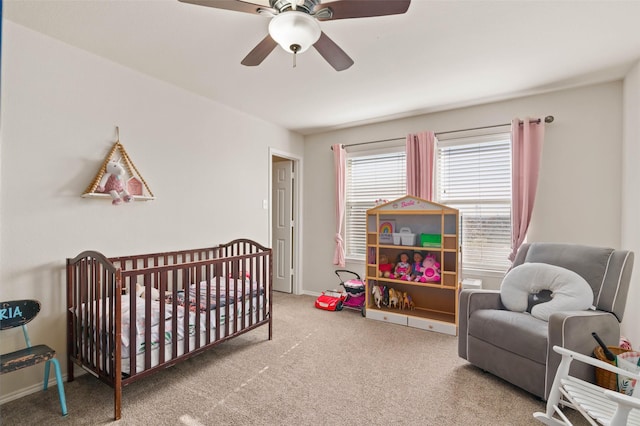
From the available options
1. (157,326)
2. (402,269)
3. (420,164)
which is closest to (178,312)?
(157,326)

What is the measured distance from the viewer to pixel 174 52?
8.03 ft

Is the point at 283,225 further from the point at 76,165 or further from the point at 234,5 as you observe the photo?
the point at 234,5

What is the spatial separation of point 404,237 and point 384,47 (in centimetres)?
193

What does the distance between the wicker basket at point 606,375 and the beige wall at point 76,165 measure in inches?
125

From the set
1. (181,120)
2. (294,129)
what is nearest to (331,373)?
(181,120)

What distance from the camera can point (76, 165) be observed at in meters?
2.41

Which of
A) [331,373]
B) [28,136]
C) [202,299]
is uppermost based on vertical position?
[28,136]

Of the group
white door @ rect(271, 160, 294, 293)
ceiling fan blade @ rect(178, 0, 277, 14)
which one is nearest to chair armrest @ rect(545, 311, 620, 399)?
ceiling fan blade @ rect(178, 0, 277, 14)

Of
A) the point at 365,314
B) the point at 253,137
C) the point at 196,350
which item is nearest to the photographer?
the point at 196,350

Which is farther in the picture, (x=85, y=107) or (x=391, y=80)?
(x=391, y=80)

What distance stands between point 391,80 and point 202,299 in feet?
7.98

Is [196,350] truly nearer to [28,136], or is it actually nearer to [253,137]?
[28,136]

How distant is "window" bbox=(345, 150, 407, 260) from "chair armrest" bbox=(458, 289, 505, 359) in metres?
1.73

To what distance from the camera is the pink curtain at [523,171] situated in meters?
3.15
